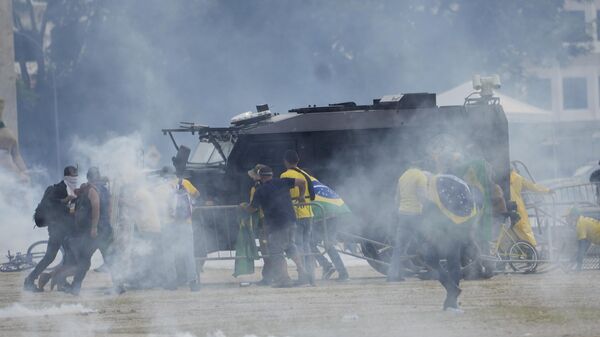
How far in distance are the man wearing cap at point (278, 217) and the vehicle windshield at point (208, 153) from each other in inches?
80.0

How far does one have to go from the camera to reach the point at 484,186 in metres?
15.7

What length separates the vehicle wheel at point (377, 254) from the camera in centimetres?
1712

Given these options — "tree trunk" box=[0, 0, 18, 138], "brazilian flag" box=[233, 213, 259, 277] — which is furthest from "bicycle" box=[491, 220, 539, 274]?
"tree trunk" box=[0, 0, 18, 138]

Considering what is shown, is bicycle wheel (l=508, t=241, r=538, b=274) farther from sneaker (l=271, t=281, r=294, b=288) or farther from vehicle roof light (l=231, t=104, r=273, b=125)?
vehicle roof light (l=231, t=104, r=273, b=125)

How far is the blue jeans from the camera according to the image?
15.6 m

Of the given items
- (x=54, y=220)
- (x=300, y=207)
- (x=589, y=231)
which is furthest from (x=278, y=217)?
(x=589, y=231)

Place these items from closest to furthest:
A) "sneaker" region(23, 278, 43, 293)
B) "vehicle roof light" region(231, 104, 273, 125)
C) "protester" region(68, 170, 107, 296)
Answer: "protester" region(68, 170, 107, 296) < "sneaker" region(23, 278, 43, 293) < "vehicle roof light" region(231, 104, 273, 125)

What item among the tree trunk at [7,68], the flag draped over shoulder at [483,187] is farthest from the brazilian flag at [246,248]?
the tree trunk at [7,68]

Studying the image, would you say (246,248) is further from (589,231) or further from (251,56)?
(251,56)

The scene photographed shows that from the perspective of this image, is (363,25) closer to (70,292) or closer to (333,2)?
(333,2)

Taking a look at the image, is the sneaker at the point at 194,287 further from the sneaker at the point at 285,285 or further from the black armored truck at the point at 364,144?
the black armored truck at the point at 364,144

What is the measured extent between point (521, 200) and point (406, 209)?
217 centimetres

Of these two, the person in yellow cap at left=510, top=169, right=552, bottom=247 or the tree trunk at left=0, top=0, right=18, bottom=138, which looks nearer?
the person in yellow cap at left=510, top=169, right=552, bottom=247

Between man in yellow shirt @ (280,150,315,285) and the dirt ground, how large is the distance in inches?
18.6
